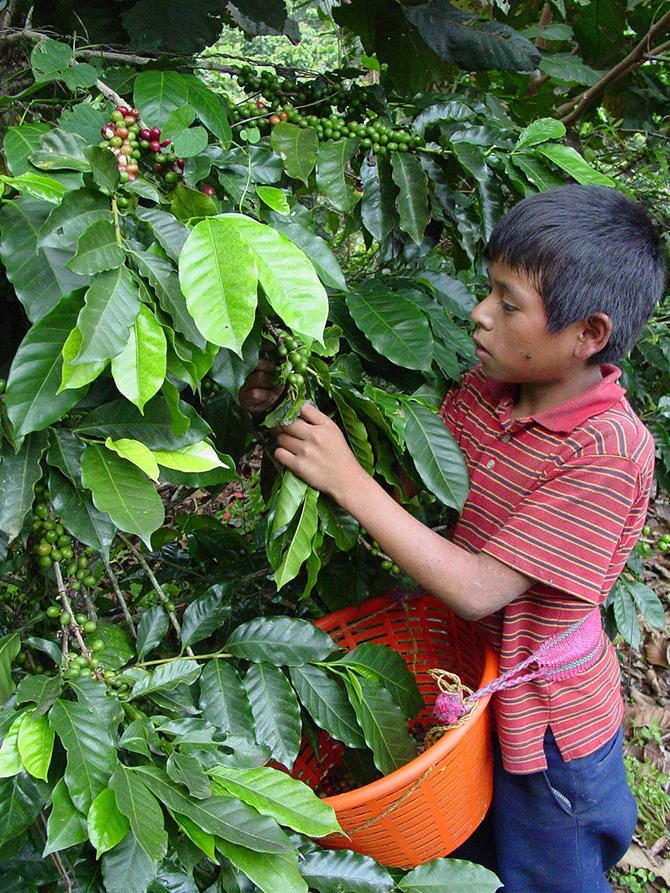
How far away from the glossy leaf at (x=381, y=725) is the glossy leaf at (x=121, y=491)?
1.78 ft

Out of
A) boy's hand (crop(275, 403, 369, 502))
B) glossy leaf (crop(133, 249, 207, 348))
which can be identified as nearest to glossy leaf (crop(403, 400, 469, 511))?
boy's hand (crop(275, 403, 369, 502))

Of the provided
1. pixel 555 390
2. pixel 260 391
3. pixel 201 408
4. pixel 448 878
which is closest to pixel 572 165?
pixel 555 390

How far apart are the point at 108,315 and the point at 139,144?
1.30ft

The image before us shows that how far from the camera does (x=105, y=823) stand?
78 cm

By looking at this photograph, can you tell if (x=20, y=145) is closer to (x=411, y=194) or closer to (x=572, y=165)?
(x=411, y=194)

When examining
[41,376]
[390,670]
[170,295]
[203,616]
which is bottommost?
[390,670]

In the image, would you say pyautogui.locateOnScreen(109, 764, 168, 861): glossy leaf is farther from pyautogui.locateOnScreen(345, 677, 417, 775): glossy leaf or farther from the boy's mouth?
the boy's mouth

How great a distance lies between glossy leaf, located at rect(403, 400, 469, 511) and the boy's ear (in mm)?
296

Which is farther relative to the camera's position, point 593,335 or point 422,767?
point 593,335

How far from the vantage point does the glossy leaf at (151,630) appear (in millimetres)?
1085

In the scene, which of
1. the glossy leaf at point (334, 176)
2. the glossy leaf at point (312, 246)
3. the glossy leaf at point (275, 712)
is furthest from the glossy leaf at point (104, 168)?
the glossy leaf at point (275, 712)

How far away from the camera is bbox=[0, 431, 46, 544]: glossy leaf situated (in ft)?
2.70

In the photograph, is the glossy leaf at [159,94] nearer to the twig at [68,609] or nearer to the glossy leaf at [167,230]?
the glossy leaf at [167,230]

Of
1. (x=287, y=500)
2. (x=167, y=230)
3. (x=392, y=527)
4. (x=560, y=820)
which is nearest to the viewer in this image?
(x=167, y=230)
